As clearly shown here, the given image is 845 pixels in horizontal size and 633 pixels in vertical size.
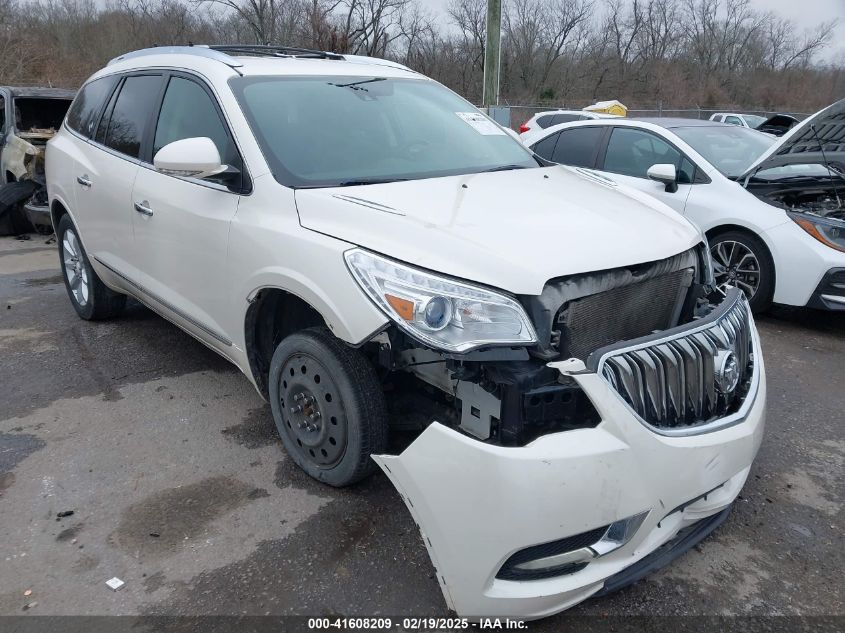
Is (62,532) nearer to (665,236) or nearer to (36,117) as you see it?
(665,236)

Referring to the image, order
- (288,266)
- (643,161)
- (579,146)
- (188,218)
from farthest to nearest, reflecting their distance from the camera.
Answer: (579,146) → (643,161) → (188,218) → (288,266)

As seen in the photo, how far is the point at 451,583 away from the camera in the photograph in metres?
2.12

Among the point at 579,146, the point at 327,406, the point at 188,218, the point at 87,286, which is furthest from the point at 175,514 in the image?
the point at 579,146

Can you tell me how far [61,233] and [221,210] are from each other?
9.44ft

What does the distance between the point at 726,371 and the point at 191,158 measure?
232 centimetres

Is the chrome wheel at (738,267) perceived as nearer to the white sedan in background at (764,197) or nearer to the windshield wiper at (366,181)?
the white sedan in background at (764,197)

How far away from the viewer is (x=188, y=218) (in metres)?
3.37

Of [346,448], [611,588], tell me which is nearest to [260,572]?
[346,448]

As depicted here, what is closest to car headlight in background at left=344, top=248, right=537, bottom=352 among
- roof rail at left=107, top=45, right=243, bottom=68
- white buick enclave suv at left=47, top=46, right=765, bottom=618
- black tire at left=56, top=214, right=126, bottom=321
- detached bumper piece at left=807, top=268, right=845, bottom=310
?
white buick enclave suv at left=47, top=46, right=765, bottom=618

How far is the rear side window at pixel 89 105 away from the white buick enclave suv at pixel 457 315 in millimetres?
917

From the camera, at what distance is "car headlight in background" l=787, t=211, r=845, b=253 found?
192 inches

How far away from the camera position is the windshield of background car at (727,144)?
5.91 metres

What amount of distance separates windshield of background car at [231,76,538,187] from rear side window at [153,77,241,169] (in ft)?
0.57

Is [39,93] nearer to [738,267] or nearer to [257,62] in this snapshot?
[257,62]
